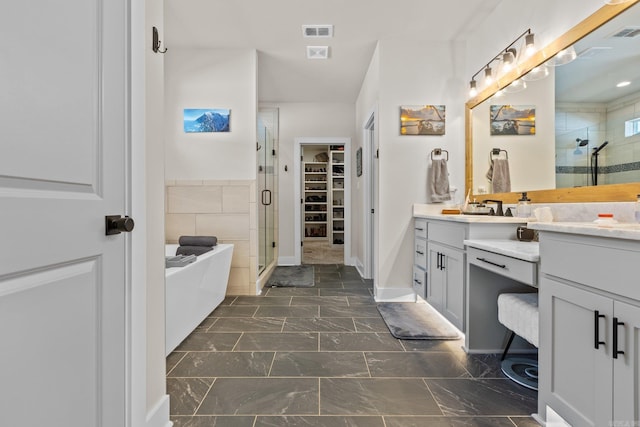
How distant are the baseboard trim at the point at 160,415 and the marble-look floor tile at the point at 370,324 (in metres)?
1.48

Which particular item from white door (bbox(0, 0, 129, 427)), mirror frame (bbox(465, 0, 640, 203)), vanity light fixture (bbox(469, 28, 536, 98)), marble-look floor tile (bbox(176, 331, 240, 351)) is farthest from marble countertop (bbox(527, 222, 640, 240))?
marble-look floor tile (bbox(176, 331, 240, 351))

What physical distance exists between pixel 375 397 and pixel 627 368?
3.41 ft

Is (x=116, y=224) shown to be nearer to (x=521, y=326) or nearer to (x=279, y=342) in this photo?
(x=279, y=342)

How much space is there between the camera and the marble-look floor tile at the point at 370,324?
2521 mm

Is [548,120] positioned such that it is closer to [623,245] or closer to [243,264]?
[623,245]

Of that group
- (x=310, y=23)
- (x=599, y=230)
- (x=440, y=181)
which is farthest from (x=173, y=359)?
(x=310, y=23)

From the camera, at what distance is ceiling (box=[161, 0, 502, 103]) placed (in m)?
2.73

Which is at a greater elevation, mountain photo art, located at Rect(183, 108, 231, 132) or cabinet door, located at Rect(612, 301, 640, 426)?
mountain photo art, located at Rect(183, 108, 231, 132)

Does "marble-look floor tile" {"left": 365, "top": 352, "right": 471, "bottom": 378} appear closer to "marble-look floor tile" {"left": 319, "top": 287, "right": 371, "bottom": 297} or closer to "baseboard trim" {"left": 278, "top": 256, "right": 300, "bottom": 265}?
"marble-look floor tile" {"left": 319, "top": 287, "right": 371, "bottom": 297}

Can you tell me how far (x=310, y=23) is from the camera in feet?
9.84

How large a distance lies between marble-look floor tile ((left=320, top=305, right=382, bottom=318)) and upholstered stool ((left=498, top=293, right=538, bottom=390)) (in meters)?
1.14

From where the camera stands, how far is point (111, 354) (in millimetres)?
946

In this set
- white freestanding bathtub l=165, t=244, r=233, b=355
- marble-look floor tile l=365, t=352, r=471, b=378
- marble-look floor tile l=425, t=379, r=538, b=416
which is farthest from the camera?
white freestanding bathtub l=165, t=244, r=233, b=355

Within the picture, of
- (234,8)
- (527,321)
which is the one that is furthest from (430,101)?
(527,321)
